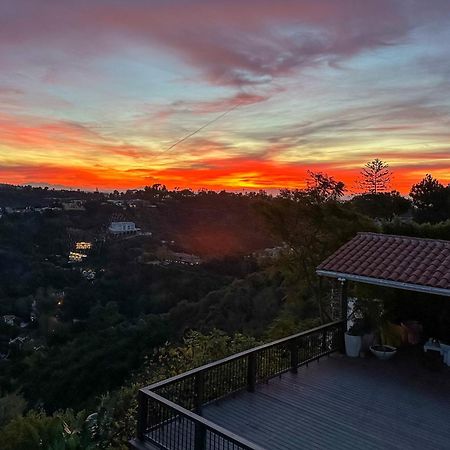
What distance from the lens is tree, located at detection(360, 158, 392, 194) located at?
1177 inches

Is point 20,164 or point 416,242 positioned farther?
point 20,164

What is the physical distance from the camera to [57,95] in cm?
1527

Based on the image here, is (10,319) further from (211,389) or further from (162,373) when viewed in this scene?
(211,389)

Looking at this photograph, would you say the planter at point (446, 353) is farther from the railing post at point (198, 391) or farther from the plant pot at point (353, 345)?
the railing post at point (198, 391)

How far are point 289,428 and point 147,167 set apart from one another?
20.3 meters

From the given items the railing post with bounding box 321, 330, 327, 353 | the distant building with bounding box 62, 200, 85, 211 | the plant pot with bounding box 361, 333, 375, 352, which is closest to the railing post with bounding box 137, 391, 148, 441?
the railing post with bounding box 321, 330, 327, 353

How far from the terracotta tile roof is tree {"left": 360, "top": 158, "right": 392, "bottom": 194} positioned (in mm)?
Answer: 21618

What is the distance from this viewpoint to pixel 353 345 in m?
8.59

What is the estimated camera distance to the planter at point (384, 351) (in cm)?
845

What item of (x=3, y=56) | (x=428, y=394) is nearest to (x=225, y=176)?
(x=3, y=56)

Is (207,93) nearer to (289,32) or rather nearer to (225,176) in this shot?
(289,32)

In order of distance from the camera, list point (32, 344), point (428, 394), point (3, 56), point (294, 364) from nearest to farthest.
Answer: point (428, 394) → point (294, 364) → point (3, 56) → point (32, 344)

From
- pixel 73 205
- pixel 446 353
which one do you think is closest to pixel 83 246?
pixel 73 205

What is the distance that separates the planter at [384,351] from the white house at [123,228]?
2137 inches
